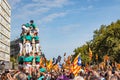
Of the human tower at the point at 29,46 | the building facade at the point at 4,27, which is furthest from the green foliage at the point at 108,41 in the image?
the human tower at the point at 29,46

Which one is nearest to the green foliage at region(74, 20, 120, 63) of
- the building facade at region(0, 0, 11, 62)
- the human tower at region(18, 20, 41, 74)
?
the building facade at region(0, 0, 11, 62)

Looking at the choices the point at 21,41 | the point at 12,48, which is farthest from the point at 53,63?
the point at 12,48

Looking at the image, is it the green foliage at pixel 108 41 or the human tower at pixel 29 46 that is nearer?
the human tower at pixel 29 46

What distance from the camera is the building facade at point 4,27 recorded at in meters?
95.7

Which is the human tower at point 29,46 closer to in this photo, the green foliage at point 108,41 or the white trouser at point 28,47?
the white trouser at point 28,47

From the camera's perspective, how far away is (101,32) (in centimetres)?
8331

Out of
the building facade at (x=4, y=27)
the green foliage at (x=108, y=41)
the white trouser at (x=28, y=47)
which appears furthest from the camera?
the building facade at (x=4, y=27)

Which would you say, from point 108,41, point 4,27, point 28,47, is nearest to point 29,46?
point 28,47

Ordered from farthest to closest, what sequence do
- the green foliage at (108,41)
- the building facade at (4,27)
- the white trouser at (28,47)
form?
the building facade at (4,27)
the green foliage at (108,41)
the white trouser at (28,47)

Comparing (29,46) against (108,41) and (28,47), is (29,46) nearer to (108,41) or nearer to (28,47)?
(28,47)

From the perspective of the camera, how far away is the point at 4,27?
101562mm

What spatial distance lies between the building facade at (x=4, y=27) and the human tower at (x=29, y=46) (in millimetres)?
78573

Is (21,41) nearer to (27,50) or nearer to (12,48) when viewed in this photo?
(27,50)

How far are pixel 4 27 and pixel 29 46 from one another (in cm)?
8767
